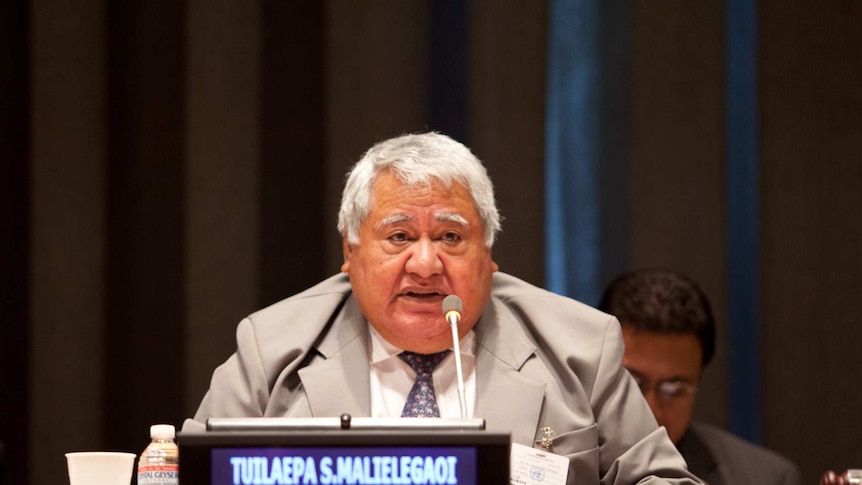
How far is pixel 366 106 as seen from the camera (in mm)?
3791

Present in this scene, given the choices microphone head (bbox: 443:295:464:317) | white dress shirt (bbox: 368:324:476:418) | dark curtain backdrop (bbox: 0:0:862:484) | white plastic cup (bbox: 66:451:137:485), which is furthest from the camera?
dark curtain backdrop (bbox: 0:0:862:484)

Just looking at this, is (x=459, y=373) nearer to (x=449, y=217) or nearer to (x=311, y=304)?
(x=449, y=217)

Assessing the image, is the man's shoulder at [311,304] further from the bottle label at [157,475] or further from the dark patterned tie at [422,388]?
the bottle label at [157,475]

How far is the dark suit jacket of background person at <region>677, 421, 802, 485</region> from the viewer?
3014 mm

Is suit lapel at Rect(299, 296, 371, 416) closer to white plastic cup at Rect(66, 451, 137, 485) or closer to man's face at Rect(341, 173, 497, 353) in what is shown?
man's face at Rect(341, 173, 497, 353)

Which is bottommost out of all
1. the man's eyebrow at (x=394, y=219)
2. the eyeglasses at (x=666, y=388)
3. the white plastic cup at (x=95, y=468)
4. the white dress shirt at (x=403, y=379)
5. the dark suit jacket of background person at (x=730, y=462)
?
the dark suit jacket of background person at (x=730, y=462)

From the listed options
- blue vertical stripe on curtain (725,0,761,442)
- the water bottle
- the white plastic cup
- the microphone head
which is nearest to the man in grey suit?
the microphone head

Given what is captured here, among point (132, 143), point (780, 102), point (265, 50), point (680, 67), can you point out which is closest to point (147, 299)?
point (132, 143)

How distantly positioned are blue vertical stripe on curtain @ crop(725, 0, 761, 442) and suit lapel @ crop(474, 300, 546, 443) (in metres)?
1.46

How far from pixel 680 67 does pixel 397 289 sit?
180cm

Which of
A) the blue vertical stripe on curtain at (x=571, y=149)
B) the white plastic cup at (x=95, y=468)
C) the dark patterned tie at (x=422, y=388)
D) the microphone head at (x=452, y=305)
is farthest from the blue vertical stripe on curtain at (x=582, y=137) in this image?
the white plastic cup at (x=95, y=468)

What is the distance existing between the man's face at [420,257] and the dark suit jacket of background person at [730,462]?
3.17 feet

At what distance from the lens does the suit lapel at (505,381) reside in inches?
91.0

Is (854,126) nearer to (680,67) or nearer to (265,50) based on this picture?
(680,67)
